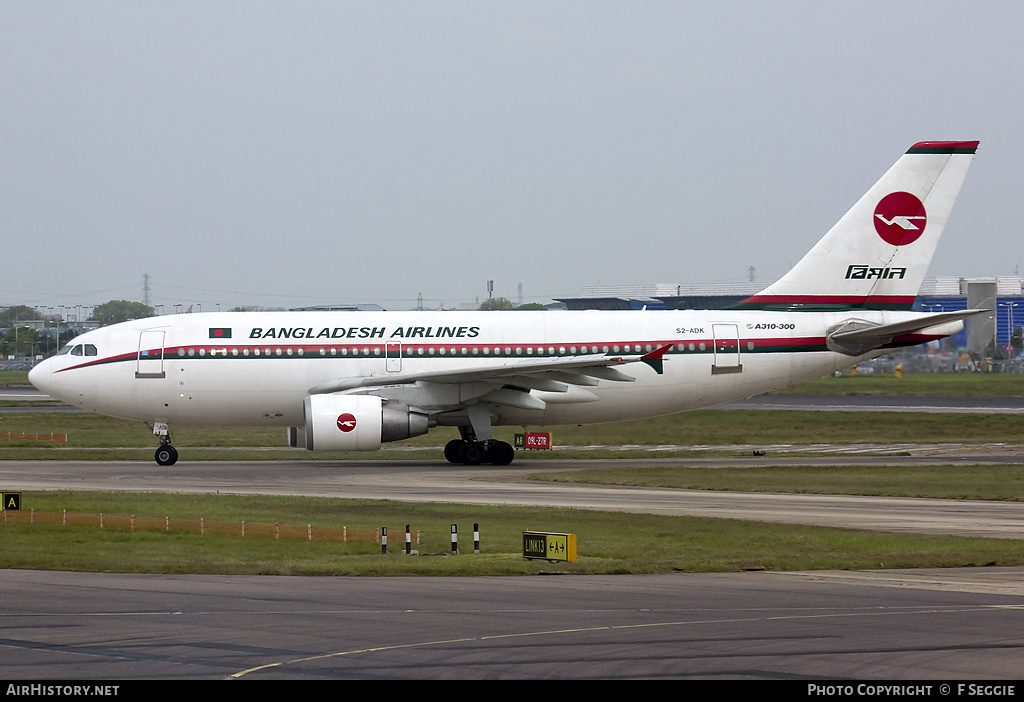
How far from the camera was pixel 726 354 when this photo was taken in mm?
41406

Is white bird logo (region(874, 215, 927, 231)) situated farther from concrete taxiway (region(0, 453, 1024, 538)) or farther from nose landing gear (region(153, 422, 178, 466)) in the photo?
nose landing gear (region(153, 422, 178, 466))

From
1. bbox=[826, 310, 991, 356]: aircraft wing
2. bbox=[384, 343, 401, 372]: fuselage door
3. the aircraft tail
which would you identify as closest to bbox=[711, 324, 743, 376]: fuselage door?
the aircraft tail

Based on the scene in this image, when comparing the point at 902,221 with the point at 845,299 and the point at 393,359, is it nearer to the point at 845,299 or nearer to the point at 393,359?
the point at 845,299

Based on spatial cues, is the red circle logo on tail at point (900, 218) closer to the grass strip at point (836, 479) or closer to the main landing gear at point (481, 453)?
the grass strip at point (836, 479)

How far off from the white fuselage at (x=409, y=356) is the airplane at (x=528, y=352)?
5 cm

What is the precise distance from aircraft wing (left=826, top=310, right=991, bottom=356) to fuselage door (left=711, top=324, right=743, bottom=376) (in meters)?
3.24

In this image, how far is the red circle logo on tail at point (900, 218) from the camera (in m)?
41.9

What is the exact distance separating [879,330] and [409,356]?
15.8 m

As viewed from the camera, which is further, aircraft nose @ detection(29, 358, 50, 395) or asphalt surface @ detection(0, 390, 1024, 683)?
aircraft nose @ detection(29, 358, 50, 395)

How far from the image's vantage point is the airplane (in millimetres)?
40094

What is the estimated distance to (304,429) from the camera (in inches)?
1553

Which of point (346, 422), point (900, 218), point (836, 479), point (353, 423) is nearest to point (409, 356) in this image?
point (353, 423)

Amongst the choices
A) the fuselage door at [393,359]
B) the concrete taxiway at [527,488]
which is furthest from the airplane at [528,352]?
the concrete taxiway at [527,488]

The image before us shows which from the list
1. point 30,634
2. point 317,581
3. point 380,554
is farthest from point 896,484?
point 30,634
